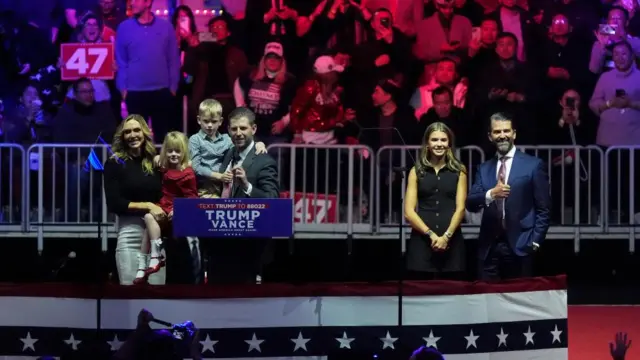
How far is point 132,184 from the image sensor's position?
10398 millimetres

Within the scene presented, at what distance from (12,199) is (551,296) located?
703cm

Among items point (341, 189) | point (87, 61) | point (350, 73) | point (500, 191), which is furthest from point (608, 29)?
point (87, 61)

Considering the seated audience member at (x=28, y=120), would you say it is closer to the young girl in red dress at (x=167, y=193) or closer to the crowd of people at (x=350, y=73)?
the crowd of people at (x=350, y=73)

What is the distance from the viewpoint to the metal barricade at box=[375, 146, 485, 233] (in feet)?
46.6

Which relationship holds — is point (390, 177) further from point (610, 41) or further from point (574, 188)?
point (610, 41)

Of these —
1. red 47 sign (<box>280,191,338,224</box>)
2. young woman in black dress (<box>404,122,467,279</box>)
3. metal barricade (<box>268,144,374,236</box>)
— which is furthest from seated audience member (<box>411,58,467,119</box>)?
young woman in black dress (<box>404,122,467,279</box>)

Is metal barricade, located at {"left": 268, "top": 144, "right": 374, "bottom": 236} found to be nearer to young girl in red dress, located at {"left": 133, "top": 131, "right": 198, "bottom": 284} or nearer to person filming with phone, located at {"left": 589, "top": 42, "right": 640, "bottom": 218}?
person filming with phone, located at {"left": 589, "top": 42, "right": 640, "bottom": 218}

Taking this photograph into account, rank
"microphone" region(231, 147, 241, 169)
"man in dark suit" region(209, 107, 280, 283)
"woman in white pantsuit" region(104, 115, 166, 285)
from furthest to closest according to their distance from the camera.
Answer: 1. "microphone" region(231, 147, 241, 169)
2. "woman in white pantsuit" region(104, 115, 166, 285)
3. "man in dark suit" region(209, 107, 280, 283)

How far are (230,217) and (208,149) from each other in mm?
1250

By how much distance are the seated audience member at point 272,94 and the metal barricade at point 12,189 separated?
2491 mm

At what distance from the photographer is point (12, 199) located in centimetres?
1446

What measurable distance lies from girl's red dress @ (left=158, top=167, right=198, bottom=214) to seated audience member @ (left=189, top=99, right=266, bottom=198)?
0.26 metres

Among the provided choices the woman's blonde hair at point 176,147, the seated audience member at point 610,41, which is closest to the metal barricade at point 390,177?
the seated audience member at point 610,41

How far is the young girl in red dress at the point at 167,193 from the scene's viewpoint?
1026 centimetres
